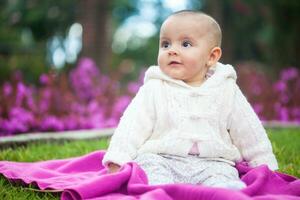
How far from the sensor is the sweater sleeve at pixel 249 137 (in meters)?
3.39

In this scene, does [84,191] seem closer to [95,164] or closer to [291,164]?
[95,164]

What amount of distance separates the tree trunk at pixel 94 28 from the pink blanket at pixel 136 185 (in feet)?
26.6

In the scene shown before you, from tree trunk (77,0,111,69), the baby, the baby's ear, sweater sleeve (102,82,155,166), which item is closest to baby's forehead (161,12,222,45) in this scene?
the baby

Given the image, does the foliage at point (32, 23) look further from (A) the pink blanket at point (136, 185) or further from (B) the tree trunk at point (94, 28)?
(A) the pink blanket at point (136, 185)

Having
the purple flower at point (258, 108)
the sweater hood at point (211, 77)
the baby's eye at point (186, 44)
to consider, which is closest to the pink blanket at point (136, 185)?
the sweater hood at point (211, 77)

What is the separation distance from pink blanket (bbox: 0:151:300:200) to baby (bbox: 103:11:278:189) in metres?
0.16

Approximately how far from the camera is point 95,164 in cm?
389

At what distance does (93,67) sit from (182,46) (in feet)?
16.8

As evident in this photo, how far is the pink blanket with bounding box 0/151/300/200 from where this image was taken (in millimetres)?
2641

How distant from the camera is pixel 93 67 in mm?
8367

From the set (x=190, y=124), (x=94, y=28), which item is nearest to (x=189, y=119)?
(x=190, y=124)

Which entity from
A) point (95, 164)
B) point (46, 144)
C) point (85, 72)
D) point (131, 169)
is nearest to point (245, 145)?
point (131, 169)

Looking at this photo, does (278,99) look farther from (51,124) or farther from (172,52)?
(172,52)

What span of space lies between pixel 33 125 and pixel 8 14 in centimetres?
1146
